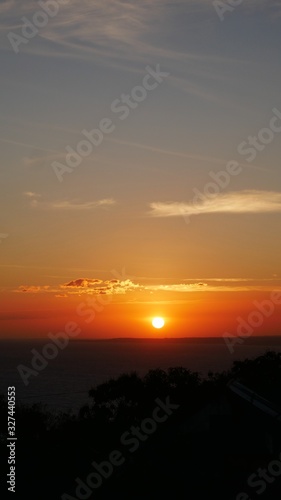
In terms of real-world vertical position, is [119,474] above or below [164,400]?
below

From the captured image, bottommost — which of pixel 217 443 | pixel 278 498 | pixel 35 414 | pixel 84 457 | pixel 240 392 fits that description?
pixel 278 498

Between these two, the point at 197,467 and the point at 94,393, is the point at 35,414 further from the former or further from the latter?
the point at 197,467

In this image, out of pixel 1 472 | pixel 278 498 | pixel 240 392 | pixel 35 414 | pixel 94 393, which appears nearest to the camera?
pixel 278 498

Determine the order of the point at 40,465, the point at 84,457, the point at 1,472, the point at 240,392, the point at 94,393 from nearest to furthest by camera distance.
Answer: the point at 240,392 → the point at 1,472 → the point at 40,465 → the point at 84,457 → the point at 94,393

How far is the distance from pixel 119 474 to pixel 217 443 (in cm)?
386

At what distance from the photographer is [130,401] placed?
2169 inches

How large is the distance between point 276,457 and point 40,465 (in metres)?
12.6

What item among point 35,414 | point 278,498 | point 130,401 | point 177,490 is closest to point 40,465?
point 177,490

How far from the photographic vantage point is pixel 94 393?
2154 inches

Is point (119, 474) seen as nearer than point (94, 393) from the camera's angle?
Yes

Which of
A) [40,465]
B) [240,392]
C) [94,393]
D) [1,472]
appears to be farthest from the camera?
[94,393]

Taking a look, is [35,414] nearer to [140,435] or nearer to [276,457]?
[140,435]

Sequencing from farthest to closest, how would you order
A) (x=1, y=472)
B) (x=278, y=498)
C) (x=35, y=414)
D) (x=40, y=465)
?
(x=35, y=414) → (x=40, y=465) → (x=1, y=472) → (x=278, y=498)

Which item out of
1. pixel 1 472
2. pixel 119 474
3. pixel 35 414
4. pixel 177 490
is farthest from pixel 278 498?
pixel 35 414
